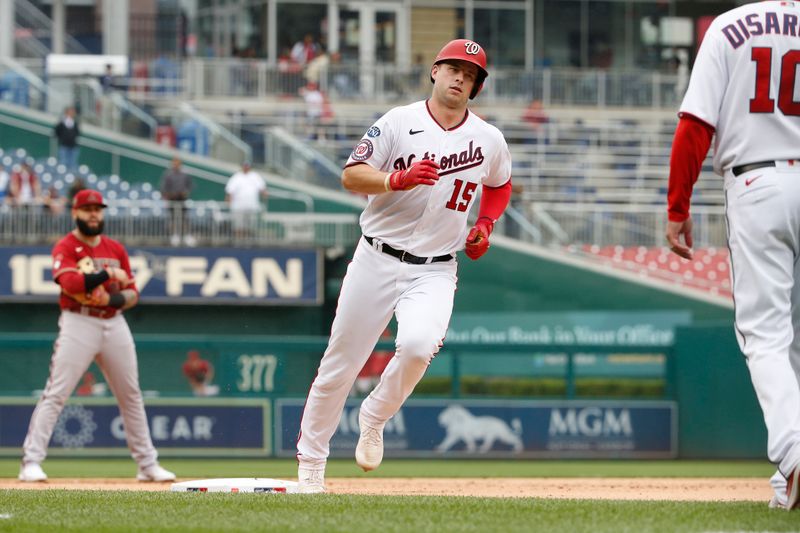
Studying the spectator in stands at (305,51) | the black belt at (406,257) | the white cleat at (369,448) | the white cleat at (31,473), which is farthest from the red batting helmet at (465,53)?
the spectator in stands at (305,51)

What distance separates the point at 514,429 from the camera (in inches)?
608

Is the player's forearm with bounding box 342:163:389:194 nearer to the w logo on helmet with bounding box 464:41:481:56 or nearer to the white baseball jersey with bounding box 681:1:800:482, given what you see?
the w logo on helmet with bounding box 464:41:481:56

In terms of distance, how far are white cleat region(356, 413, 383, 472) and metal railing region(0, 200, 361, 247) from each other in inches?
514

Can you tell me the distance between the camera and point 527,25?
30.6 meters

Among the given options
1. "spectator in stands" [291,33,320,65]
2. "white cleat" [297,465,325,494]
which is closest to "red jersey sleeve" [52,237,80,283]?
"white cleat" [297,465,325,494]

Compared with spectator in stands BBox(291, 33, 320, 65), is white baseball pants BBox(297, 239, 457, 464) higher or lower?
lower

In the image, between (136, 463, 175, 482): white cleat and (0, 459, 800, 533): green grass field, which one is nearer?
(0, 459, 800, 533): green grass field

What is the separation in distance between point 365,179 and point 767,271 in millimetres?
2044

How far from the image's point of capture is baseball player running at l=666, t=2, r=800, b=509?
5.67 meters

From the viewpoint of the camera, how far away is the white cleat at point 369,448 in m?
7.14

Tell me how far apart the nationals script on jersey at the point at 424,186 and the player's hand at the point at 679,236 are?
138 centimetres

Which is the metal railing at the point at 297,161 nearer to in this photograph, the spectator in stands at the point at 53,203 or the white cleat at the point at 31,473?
the spectator in stands at the point at 53,203

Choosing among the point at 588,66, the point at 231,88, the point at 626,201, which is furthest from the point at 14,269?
the point at 588,66

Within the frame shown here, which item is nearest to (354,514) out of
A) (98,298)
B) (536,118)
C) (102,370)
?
(98,298)
